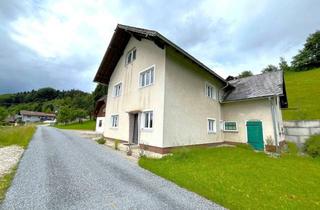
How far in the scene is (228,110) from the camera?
46.1 ft

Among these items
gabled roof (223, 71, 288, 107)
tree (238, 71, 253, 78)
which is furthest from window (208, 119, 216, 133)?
tree (238, 71, 253, 78)

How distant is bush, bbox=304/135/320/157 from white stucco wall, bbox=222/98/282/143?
2.10 metres

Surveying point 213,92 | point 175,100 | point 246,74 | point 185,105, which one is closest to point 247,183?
point 175,100

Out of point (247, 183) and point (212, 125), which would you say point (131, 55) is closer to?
point (212, 125)

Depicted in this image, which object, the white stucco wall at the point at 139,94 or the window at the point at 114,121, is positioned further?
the window at the point at 114,121

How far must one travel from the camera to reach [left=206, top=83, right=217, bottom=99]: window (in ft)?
43.1

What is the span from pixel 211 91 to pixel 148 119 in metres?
6.76

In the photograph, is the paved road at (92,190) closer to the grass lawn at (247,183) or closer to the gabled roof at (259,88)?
the grass lawn at (247,183)

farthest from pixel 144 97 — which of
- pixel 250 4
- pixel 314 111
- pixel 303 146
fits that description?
pixel 314 111

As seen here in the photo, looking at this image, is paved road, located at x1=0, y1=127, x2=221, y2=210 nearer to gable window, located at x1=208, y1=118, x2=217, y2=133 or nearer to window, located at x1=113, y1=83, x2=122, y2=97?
gable window, located at x1=208, y1=118, x2=217, y2=133

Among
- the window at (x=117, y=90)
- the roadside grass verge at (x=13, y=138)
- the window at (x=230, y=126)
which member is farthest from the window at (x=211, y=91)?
the roadside grass verge at (x=13, y=138)

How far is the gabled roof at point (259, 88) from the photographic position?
11346 mm

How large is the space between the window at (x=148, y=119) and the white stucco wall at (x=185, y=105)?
139 centimetres

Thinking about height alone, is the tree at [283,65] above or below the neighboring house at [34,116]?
above
